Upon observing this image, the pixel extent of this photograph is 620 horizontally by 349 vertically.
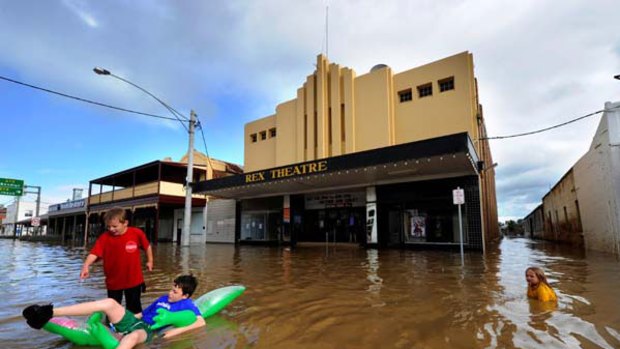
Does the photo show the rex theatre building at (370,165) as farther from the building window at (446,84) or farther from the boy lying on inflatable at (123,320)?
the boy lying on inflatable at (123,320)

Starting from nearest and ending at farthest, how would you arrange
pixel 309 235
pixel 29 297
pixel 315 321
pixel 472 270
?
pixel 315 321, pixel 29 297, pixel 472 270, pixel 309 235

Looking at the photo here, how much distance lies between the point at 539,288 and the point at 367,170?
32.0 ft

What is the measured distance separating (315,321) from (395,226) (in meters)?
13.7

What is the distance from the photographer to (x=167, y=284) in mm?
6992

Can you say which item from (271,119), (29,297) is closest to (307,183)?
(271,119)

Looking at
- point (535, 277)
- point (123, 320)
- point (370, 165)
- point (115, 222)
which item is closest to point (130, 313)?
point (123, 320)

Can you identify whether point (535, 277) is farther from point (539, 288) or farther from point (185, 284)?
point (185, 284)

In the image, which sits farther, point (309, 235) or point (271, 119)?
point (271, 119)

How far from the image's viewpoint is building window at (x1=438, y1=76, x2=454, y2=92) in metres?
17.5

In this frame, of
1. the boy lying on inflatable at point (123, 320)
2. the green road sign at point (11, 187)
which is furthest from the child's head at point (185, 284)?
the green road sign at point (11, 187)

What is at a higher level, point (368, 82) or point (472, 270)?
point (368, 82)

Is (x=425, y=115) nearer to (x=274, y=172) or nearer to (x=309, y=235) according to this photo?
(x=274, y=172)

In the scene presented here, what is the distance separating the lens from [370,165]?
538 inches

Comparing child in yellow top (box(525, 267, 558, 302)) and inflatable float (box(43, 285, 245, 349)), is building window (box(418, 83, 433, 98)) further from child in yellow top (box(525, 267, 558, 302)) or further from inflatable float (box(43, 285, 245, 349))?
inflatable float (box(43, 285, 245, 349))
